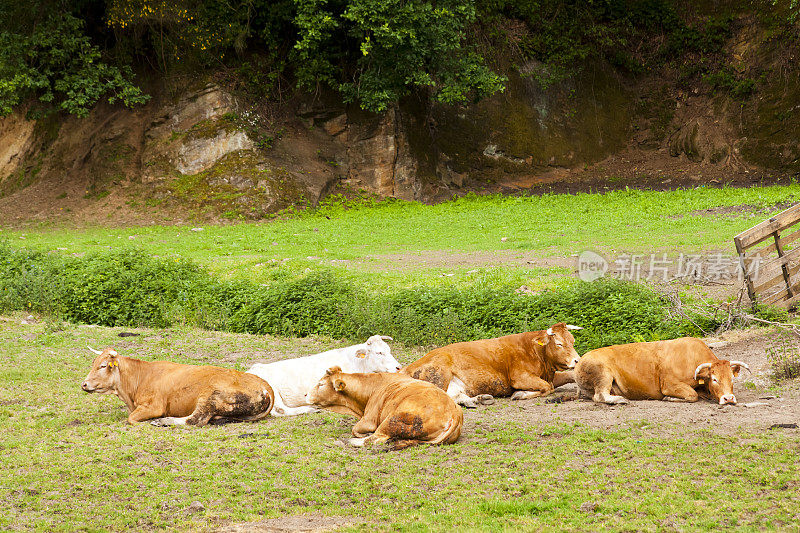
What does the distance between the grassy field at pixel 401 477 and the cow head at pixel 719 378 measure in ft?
3.82

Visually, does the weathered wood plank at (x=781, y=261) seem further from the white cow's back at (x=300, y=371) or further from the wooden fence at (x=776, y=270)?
the white cow's back at (x=300, y=371)

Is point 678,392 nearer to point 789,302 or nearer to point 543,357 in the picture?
point 543,357

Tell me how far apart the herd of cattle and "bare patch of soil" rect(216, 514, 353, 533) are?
5.57ft

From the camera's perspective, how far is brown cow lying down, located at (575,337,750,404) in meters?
8.73

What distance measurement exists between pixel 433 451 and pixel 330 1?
24.1m

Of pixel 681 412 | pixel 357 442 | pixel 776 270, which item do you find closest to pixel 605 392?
pixel 681 412

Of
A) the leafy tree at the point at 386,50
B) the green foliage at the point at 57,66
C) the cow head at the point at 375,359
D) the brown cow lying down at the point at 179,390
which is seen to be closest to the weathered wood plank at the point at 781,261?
the cow head at the point at 375,359

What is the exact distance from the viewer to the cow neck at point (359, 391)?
28.2ft

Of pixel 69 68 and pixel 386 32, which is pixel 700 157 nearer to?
pixel 386 32

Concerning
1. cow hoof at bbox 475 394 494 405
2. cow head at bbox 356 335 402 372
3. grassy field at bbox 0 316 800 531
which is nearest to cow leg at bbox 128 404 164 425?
grassy field at bbox 0 316 800 531

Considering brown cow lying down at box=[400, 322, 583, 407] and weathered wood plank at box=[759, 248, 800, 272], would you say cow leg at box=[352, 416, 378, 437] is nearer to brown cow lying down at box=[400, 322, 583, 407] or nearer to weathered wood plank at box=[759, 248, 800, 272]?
brown cow lying down at box=[400, 322, 583, 407]

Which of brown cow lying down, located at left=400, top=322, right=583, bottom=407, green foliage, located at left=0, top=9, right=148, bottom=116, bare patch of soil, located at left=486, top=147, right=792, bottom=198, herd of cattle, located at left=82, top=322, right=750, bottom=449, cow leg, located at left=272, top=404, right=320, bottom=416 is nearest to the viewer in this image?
herd of cattle, located at left=82, top=322, right=750, bottom=449

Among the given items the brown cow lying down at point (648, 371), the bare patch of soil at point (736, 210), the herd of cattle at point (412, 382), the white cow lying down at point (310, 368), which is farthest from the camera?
the bare patch of soil at point (736, 210)

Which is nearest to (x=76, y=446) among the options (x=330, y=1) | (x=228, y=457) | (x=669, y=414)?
(x=228, y=457)
